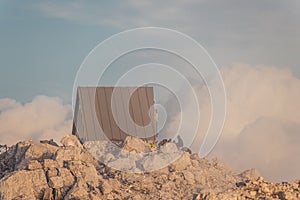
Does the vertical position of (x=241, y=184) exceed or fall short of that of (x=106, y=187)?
it exceeds it

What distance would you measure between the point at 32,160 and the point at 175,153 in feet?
28.1

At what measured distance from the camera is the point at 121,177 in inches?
1774

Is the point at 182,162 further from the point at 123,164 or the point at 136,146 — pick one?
the point at 136,146

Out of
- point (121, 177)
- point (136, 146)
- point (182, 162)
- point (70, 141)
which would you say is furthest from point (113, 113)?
point (121, 177)

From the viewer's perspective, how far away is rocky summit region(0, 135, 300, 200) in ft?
140

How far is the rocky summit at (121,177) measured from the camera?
42594 mm

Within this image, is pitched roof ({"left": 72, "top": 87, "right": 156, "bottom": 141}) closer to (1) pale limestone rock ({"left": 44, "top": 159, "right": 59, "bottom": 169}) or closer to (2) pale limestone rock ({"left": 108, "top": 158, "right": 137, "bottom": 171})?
(2) pale limestone rock ({"left": 108, "top": 158, "right": 137, "bottom": 171})

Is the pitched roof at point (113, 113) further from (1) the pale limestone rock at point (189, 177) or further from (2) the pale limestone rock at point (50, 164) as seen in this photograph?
(1) the pale limestone rock at point (189, 177)

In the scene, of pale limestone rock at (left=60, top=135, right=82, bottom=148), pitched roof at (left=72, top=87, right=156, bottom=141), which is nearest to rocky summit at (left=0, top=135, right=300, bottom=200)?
pale limestone rock at (left=60, top=135, right=82, bottom=148)

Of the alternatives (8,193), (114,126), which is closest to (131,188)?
(8,193)

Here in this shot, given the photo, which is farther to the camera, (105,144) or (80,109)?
(80,109)

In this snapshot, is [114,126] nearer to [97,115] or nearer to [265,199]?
[97,115]

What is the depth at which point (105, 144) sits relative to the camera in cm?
5119

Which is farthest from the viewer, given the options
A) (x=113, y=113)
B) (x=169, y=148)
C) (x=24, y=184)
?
(x=113, y=113)
